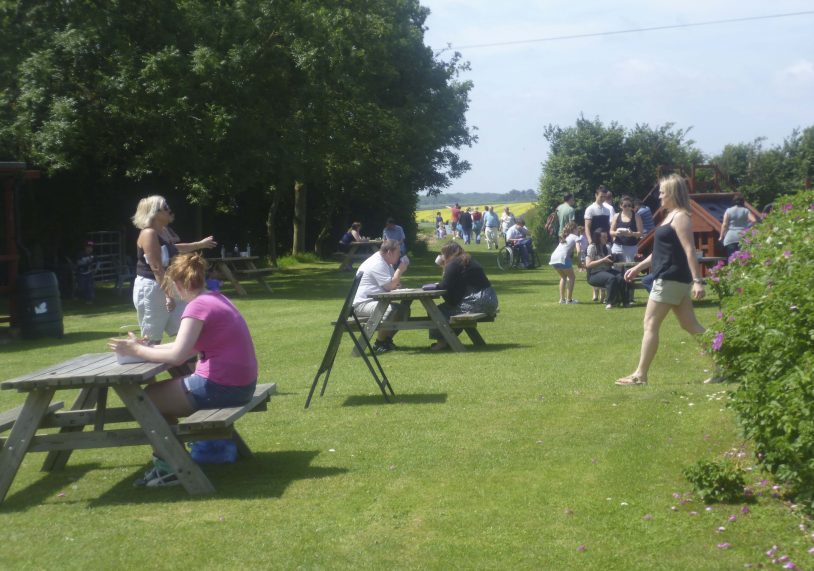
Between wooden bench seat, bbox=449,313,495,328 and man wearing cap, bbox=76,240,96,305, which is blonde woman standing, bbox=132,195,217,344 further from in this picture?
man wearing cap, bbox=76,240,96,305

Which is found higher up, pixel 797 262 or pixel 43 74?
pixel 43 74

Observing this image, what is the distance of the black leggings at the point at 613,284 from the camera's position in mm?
18250

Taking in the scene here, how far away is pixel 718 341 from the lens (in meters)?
6.50

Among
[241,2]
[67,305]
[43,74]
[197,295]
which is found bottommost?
[67,305]

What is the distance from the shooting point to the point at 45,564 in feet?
17.7

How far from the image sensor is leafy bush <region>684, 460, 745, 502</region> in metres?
5.79

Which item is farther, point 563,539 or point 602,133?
point 602,133

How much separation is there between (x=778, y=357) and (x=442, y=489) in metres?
2.10

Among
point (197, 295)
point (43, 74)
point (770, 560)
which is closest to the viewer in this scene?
point (770, 560)

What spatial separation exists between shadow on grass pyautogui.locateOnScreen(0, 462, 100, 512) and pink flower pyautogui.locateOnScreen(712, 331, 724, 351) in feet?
13.5

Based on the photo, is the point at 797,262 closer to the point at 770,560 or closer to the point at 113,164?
the point at 770,560

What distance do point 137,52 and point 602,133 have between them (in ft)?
73.6

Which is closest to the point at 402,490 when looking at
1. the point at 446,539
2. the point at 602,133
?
the point at 446,539

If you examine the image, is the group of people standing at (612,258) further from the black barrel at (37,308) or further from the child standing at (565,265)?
the black barrel at (37,308)
